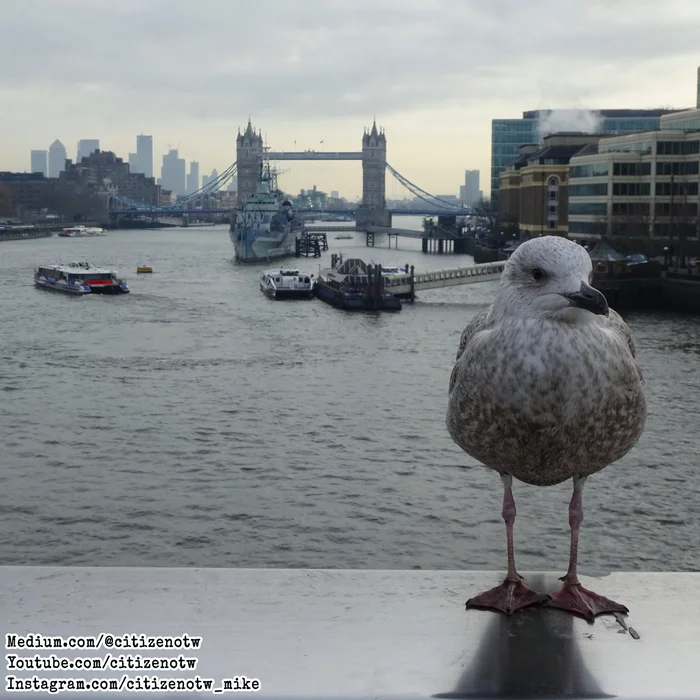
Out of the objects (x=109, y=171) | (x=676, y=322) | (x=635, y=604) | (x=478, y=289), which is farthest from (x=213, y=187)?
(x=635, y=604)

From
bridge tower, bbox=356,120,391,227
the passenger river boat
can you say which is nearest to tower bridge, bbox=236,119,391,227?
bridge tower, bbox=356,120,391,227

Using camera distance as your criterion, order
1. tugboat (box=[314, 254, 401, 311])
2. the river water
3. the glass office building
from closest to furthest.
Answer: the river water → tugboat (box=[314, 254, 401, 311]) → the glass office building

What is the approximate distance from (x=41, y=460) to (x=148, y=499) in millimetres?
1456

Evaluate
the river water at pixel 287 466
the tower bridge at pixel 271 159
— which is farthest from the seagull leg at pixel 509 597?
the tower bridge at pixel 271 159

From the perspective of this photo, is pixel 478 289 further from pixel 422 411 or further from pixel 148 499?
pixel 148 499

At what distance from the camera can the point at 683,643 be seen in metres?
1.07

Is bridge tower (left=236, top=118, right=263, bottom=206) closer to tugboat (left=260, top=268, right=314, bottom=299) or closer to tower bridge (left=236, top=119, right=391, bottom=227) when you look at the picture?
tower bridge (left=236, top=119, right=391, bottom=227)

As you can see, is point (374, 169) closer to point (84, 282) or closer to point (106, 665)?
point (84, 282)

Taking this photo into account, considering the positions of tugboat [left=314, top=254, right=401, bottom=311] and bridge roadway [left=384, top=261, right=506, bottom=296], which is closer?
tugboat [left=314, top=254, right=401, bottom=311]

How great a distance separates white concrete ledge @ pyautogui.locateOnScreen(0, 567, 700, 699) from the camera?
3.21ft

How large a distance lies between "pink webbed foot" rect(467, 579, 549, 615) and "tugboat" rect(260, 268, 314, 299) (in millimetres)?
21908

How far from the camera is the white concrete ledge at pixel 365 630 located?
3.21ft

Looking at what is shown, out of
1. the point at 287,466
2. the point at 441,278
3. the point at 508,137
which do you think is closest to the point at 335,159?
the point at 508,137

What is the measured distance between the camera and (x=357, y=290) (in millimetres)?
21328
